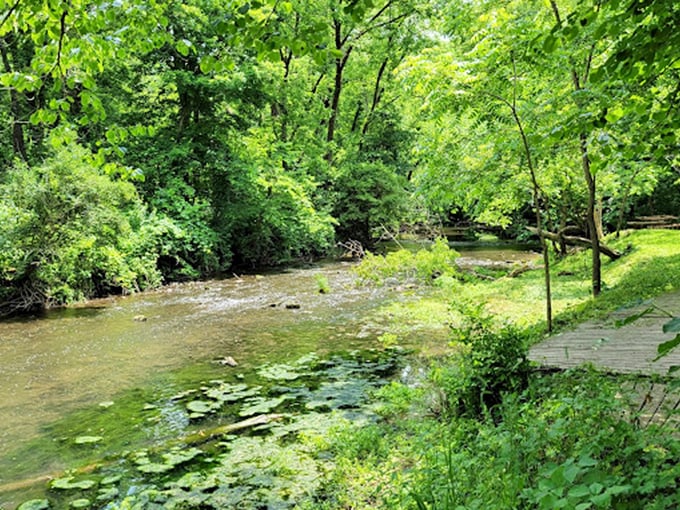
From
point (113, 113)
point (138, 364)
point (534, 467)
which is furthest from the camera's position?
point (113, 113)

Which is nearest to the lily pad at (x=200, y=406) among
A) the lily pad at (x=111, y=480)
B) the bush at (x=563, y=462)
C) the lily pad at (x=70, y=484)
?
the lily pad at (x=111, y=480)

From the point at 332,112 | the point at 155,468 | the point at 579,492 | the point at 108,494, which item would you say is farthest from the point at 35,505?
the point at 332,112

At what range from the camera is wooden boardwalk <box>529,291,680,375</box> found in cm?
423

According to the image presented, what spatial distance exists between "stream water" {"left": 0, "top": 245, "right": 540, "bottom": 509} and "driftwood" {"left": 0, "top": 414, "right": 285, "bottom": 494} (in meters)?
0.04

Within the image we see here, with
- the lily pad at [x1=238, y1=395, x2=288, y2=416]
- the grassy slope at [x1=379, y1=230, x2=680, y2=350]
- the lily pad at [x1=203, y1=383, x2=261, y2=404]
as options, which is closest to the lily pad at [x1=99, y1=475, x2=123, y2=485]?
the lily pad at [x1=238, y1=395, x2=288, y2=416]

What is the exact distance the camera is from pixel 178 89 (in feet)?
54.8

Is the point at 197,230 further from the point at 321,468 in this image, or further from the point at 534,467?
the point at 534,467

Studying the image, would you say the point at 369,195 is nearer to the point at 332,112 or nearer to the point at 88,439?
the point at 332,112

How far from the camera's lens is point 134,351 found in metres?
8.66

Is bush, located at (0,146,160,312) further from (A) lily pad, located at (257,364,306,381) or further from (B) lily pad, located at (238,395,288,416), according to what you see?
(B) lily pad, located at (238,395,288,416)

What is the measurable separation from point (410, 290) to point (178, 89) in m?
10.8

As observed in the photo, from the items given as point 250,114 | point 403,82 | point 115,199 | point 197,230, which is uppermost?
point 250,114

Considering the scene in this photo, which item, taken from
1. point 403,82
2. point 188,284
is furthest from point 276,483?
point 188,284

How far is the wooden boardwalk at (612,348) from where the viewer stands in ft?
13.9
